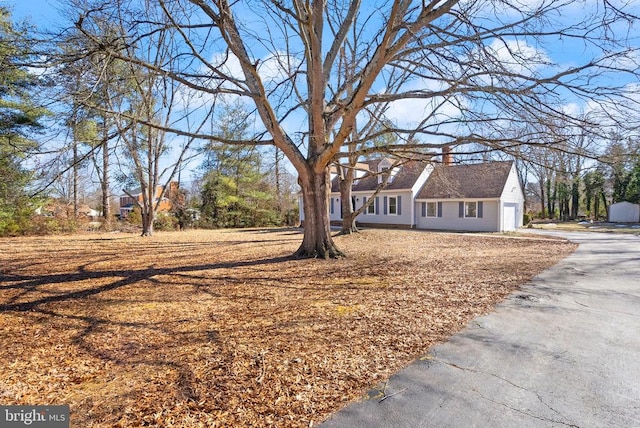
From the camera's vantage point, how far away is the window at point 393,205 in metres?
23.6

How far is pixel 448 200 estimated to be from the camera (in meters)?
21.2

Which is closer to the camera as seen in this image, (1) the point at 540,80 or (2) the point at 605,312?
(2) the point at 605,312

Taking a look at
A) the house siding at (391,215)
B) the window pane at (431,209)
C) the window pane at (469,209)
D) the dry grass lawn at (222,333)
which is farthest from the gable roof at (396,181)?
the dry grass lawn at (222,333)

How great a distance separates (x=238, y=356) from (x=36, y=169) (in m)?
5.74

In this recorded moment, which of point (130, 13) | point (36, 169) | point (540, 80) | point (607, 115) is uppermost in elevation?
point (130, 13)

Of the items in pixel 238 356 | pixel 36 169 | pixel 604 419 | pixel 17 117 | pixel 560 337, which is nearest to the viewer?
pixel 604 419

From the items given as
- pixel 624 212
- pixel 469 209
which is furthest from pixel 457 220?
pixel 624 212

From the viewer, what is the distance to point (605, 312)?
Result: 4559 mm

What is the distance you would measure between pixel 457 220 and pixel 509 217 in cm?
315

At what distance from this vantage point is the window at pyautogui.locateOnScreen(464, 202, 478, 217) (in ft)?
67.1

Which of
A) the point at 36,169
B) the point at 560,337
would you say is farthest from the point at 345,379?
the point at 36,169

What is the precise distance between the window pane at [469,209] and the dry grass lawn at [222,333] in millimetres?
13145

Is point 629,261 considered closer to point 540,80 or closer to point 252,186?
point 540,80

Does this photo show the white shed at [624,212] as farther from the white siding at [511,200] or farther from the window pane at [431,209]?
the window pane at [431,209]
